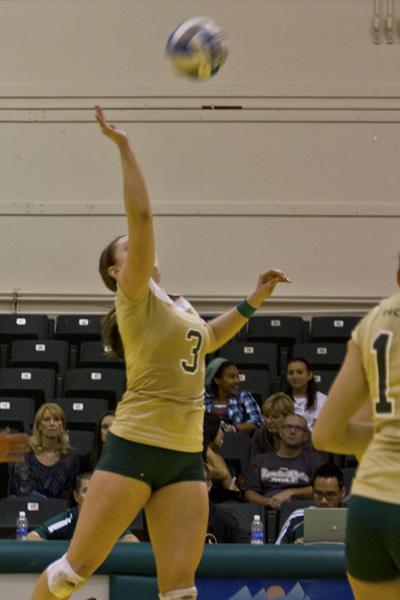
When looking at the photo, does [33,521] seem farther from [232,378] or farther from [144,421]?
[144,421]

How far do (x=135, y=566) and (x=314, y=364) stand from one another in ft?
16.4

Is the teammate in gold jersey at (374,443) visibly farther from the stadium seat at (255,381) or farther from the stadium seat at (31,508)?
the stadium seat at (255,381)

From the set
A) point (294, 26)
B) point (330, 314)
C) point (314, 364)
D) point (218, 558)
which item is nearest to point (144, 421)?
point (218, 558)

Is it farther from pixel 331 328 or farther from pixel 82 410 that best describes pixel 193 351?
pixel 331 328

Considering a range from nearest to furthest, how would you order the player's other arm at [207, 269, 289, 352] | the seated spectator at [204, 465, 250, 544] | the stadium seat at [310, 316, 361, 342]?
the player's other arm at [207, 269, 289, 352], the seated spectator at [204, 465, 250, 544], the stadium seat at [310, 316, 361, 342]

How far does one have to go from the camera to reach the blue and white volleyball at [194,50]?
5621 millimetres

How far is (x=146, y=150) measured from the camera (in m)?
13.0

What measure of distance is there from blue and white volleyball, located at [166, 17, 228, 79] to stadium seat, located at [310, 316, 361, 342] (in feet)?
21.1

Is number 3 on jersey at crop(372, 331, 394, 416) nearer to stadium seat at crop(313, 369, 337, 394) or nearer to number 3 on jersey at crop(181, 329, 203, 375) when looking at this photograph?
number 3 on jersey at crop(181, 329, 203, 375)

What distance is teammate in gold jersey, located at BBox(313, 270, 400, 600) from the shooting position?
3.21 meters

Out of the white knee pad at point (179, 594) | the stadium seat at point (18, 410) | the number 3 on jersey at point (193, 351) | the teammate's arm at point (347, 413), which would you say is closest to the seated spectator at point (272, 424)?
the stadium seat at point (18, 410)

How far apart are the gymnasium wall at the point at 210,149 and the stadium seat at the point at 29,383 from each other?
6.74ft

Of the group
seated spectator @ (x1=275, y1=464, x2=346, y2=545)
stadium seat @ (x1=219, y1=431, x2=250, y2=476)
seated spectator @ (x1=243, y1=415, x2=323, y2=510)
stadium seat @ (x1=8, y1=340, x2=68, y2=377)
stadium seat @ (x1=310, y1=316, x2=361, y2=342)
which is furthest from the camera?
stadium seat @ (x1=310, y1=316, x2=361, y2=342)

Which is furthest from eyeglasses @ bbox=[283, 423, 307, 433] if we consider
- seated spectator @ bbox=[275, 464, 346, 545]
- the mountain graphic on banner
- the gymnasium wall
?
the gymnasium wall
